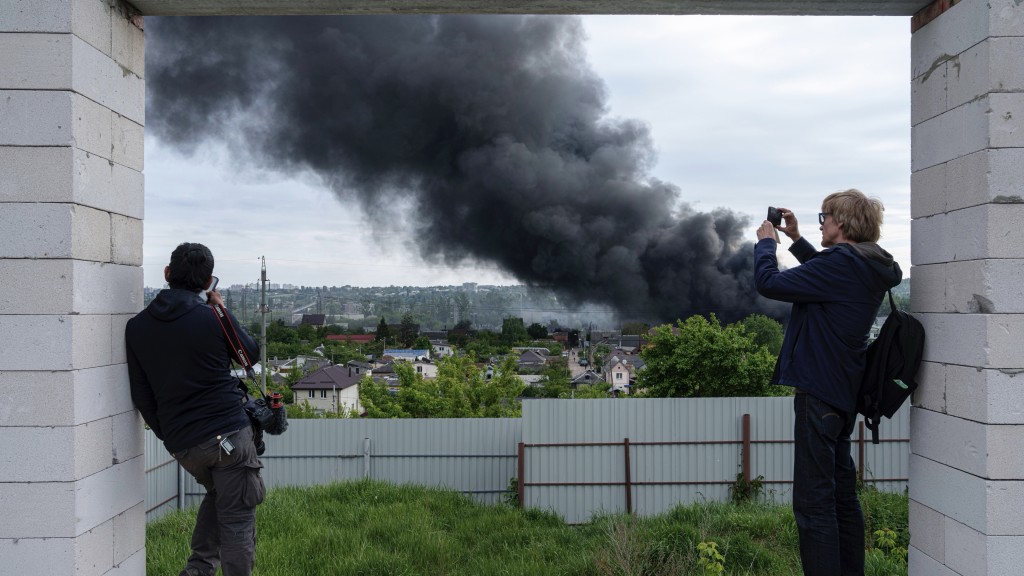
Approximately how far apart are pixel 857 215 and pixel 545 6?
5.13 ft

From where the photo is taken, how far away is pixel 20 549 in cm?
259

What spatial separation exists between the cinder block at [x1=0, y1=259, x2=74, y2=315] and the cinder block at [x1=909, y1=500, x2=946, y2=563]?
350 cm

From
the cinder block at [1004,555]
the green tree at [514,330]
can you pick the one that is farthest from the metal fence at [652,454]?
the green tree at [514,330]

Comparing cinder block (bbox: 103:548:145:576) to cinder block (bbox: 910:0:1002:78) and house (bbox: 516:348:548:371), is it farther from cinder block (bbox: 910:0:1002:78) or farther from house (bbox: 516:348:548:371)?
house (bbox: 516:348:548:371)

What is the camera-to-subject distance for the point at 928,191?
2949 mm

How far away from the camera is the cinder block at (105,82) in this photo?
2.67m

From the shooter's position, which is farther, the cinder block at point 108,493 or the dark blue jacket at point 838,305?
the dark blue jacket at point 838,305

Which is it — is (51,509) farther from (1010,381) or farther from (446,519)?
(446,519)

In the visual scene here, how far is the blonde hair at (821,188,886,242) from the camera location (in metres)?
2.86

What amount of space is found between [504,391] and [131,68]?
2407cm

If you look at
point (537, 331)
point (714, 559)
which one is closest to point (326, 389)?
point (537, 331)

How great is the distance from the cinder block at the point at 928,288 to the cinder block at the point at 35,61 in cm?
348

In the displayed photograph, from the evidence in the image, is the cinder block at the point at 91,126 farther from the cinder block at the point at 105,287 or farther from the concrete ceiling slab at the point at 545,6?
the concrete ceiling slab at the point at 545,6

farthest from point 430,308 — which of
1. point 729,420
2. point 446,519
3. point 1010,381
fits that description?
point 1010,381
